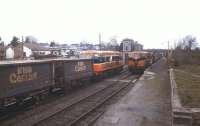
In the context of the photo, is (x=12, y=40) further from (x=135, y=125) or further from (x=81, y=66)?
(x=135, y=125)

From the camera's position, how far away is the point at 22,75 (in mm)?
13242

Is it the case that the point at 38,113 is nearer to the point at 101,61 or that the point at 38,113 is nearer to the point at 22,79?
the point at 22,79

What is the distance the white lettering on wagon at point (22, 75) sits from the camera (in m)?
12.5

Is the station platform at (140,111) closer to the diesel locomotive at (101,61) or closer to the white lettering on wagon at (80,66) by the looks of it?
the white lettering on wagon at (80,66)

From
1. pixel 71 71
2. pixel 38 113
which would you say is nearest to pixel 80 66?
pixel 71 71

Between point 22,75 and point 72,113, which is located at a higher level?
point 22,75

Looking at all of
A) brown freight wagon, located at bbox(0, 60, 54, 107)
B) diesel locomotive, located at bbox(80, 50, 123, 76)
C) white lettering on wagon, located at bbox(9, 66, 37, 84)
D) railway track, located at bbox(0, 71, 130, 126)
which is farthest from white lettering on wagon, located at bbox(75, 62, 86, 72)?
white lettering on wagon, located at bbox(9, 66, 37, 84)

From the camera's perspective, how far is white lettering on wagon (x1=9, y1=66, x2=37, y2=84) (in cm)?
1248

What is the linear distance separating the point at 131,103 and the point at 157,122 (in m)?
3.99

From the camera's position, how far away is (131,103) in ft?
50.1

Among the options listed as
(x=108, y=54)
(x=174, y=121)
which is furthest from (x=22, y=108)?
(x=108, y=54)

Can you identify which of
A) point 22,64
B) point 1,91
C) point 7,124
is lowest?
point 7,124

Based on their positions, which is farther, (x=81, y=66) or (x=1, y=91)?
(x=81, y=66)

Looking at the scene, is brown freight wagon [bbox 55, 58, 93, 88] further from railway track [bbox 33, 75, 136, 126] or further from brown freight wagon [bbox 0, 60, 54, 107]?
railway track [bbox 33, 75, 136, 126]
